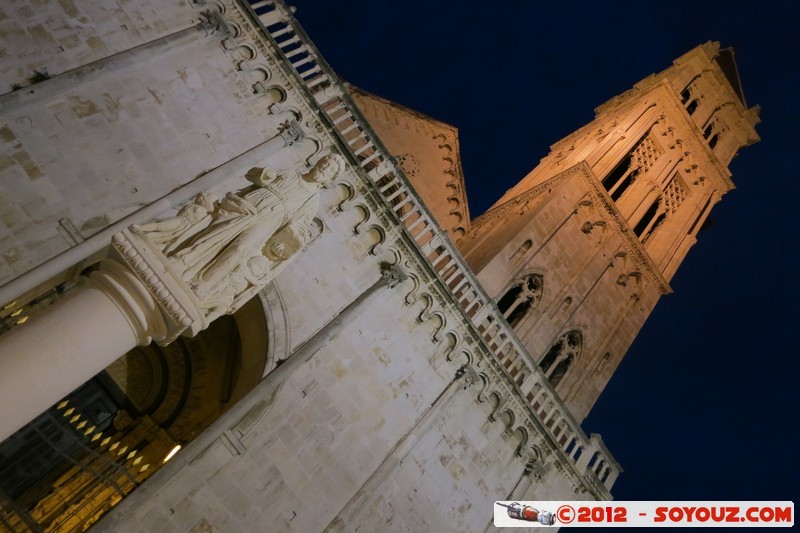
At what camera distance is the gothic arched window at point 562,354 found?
21.5 m

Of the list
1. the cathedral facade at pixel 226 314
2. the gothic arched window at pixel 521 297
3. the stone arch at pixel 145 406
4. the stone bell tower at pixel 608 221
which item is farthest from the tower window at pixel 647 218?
the stone arch at pixel 145 406

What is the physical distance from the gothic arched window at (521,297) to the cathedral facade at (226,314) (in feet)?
17.0

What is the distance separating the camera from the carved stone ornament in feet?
23.5

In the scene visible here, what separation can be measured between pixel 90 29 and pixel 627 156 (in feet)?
76.6

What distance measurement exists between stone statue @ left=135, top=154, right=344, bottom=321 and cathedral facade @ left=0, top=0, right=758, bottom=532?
3cm

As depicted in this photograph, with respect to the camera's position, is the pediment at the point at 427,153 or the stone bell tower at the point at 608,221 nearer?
the stone bell tower at the point at 608,221

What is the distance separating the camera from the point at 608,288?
2384cm

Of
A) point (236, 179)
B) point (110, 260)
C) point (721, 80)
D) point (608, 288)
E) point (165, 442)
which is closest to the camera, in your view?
point (110, 260)

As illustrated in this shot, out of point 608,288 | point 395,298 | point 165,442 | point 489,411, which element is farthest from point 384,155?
point 608,288

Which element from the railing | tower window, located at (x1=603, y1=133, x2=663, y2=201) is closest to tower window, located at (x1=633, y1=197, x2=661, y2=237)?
tower window, located at (x1=603, y1=133, x2=663, y2=201)

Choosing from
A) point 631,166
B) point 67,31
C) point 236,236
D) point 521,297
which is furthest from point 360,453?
point 631,166

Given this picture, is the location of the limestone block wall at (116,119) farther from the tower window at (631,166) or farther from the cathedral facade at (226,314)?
the tower window at (631,166)

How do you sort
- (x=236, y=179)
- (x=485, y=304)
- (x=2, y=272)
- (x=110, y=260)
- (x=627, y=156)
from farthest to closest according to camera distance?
(x=627, y=156), (x=485, y=304), (x=236, y=179), (x=2, y=272), (x=110, y=260)

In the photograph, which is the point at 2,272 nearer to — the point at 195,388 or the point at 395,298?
the point at 195,388
